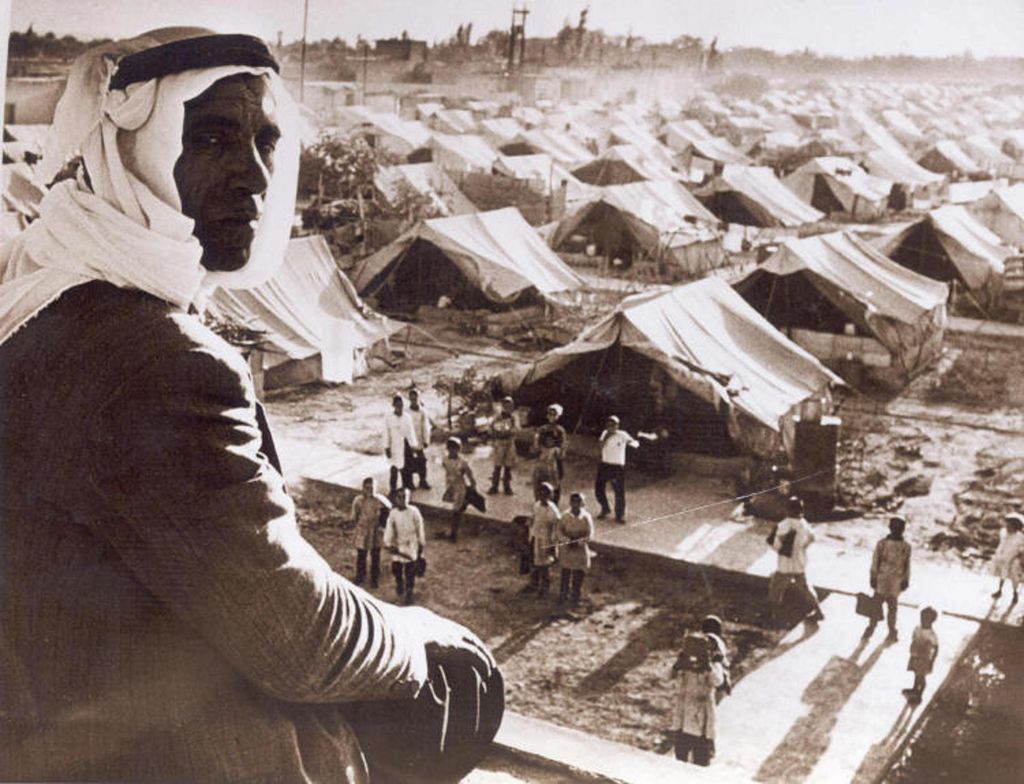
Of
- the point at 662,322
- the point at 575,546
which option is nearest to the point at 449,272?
the point at 662,322

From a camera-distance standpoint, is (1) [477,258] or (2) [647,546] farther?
(1) [477,258]

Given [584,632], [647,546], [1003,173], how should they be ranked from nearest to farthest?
[584,632], [647,546], [1003,173]

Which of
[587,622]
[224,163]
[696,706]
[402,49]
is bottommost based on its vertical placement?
[587,622]

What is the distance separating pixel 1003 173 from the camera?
10742mm

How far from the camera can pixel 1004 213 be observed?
921cm

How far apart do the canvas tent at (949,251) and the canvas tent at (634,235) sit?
1.47 meters

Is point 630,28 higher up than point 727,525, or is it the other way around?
point 630,28

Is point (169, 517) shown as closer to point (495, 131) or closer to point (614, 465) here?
point (614, 465)

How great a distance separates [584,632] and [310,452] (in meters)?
1.74

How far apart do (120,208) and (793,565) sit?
3.35 meters

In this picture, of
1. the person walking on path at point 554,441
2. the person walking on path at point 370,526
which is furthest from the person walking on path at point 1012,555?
the person walking on path at point 370,526

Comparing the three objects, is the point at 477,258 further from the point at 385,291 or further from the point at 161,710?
the point at 161,710

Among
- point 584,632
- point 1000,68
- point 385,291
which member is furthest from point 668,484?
point 385,291

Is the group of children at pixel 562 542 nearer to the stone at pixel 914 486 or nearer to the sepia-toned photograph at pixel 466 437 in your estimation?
the sepia-toned photograph at pixel 466 437
